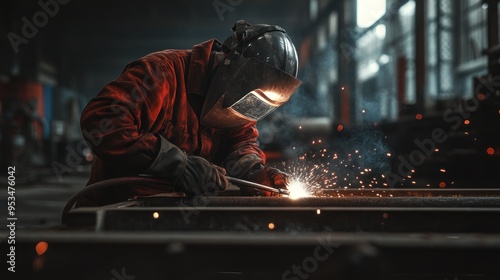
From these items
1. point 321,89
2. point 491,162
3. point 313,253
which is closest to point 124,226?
point 313,253

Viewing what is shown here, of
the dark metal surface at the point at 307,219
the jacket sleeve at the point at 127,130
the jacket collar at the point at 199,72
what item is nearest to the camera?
the dark metal surface at the point at 307,219

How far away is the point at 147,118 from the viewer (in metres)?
2.02

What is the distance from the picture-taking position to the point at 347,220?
132 centimetres

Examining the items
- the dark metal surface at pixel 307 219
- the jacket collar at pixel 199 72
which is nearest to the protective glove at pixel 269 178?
the jacket collar at pixel 199 72

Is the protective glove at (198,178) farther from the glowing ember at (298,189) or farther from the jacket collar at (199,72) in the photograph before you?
the glowing ember at (298,189)

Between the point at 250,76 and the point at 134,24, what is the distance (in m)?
13.7

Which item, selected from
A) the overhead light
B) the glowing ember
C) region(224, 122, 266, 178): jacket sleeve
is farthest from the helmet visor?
the overhead light

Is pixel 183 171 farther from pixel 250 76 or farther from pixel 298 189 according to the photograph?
pixel 298 189

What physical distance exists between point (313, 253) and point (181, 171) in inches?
38.3

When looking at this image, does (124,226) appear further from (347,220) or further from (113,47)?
(113,47)

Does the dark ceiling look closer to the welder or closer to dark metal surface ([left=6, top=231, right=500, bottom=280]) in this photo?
the welder

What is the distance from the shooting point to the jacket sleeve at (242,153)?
7.98 feet

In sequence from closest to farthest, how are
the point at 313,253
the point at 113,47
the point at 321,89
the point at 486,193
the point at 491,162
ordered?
the point at 313,253
the point at 486,193
the point at 491,162
the point at 321,89
the point at 113,47

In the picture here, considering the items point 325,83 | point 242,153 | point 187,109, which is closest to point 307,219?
point 187,109
